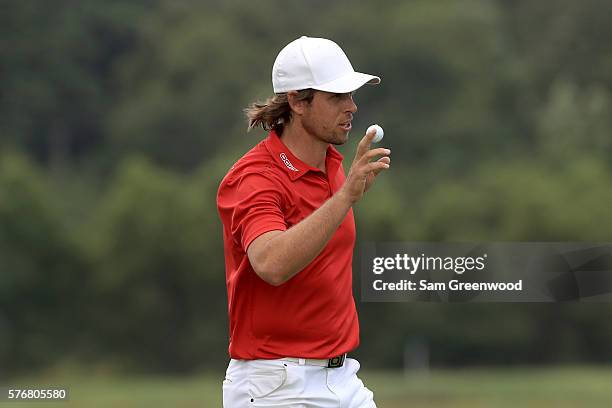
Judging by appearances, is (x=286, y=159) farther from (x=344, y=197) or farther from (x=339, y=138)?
(x=344, y=197)

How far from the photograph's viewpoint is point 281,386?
13.5ft

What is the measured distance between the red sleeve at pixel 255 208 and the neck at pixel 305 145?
255mm

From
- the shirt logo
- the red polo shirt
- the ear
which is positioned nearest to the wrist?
the red polo shirt

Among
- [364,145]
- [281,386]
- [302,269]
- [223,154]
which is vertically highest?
[223,154]

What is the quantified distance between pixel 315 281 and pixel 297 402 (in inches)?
15.4

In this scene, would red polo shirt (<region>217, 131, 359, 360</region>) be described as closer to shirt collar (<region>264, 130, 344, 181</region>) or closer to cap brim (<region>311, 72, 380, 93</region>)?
shirt collar (<region>264, 130, 344, 181</region>)

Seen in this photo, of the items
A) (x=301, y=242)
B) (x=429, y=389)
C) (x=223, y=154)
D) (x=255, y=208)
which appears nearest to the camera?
(x=301, y=242)

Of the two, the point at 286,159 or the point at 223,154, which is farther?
the point at 223,154

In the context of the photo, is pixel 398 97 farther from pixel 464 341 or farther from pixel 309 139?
pixel 309 139

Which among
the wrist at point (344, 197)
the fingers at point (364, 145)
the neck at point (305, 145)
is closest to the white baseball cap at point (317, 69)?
the neck at point (305, 145)

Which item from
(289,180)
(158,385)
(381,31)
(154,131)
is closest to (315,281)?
(289,180)

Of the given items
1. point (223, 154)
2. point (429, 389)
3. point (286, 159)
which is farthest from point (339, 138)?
point (223, 154)

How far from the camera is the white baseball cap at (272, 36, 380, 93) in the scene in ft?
13.6

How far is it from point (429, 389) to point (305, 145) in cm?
2115
